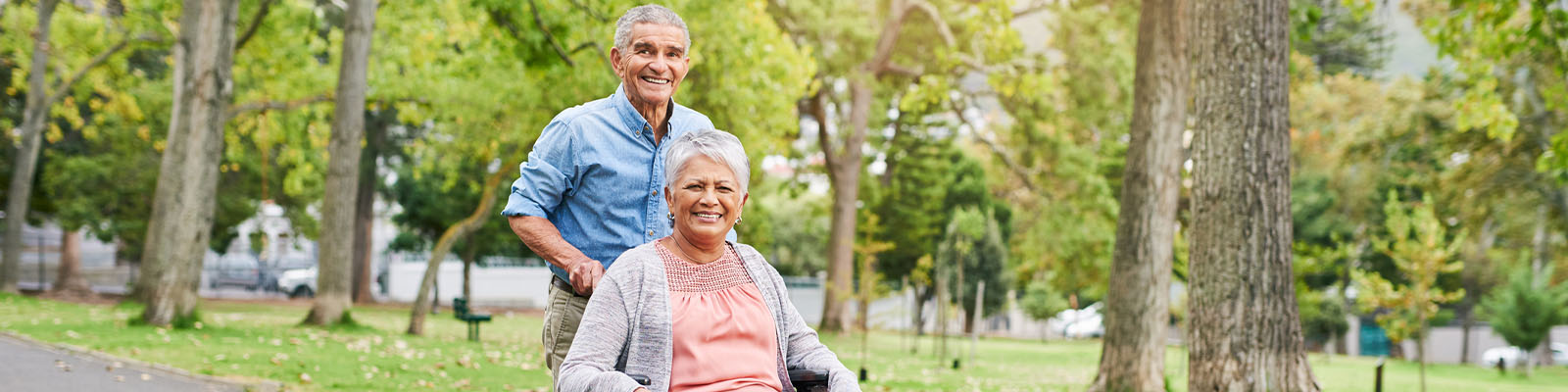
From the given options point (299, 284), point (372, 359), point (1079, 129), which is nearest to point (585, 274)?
point (372, 359)

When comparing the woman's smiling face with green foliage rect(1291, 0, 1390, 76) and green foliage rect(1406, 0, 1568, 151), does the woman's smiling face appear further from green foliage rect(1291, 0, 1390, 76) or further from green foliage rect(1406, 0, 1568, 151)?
green foliage rect(1291, 0, 1390, 76)

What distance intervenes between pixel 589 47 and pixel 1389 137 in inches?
769

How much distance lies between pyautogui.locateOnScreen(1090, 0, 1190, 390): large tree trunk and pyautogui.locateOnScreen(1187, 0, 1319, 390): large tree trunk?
12.2 ft

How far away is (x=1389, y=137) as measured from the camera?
82.4 ft

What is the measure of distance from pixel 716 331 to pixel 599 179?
0.73 meters

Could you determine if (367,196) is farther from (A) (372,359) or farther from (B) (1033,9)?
(A) (372,359)

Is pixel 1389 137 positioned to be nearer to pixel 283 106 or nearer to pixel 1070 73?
Result: pixel 1070 73

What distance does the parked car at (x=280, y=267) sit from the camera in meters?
40.0

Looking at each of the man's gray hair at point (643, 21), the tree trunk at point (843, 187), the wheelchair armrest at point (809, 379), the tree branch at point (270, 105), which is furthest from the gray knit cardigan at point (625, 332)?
the tree trunk at point (843, 187)

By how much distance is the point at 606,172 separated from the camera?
3.10 m

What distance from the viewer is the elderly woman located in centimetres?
252

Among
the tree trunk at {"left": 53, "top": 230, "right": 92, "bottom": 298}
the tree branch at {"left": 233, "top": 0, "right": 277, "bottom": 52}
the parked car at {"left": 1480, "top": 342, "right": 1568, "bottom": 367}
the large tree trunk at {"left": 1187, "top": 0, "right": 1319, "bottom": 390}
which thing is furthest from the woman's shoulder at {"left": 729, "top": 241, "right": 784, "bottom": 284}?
the parked car at {"left": 1480, "top": 342, "right": 1568, "bottom": 367}

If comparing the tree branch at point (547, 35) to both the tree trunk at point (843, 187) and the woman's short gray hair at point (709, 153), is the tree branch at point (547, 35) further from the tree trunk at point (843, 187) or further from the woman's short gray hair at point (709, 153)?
the tree trunk at point (843, 187)

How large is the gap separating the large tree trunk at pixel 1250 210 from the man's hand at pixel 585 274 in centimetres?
480
